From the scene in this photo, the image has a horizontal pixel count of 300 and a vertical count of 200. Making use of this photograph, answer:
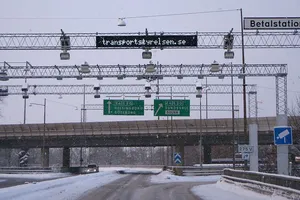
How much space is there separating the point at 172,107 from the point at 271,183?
37181mm

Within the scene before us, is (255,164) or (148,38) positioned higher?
(148,38)

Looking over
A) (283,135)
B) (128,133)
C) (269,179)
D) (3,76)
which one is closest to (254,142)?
(283,135)

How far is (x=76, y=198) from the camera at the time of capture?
80.8 feet

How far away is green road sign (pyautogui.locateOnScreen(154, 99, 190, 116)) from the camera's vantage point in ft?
188

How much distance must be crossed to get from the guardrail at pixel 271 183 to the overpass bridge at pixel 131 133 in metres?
44.4

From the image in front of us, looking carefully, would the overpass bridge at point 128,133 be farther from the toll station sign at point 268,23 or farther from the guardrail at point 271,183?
the guardrail at point 271,183

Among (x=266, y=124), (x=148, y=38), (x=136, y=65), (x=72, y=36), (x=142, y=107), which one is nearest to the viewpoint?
(x=148, y=38)

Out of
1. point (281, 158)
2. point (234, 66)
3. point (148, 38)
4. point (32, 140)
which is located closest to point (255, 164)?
point (281, 158)

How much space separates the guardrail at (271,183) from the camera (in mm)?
17312

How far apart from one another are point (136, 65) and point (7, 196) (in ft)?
76.6

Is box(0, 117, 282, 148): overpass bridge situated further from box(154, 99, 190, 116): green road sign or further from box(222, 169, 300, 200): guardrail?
box(222, 169, 300, 200): guardrail

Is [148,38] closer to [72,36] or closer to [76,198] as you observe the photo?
[72,36]

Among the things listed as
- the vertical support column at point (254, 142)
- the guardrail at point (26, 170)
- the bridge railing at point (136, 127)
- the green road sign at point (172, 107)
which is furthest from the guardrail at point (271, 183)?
the guardrail at point (26, 170)

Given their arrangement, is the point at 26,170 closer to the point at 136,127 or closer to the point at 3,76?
the point at 136,127
